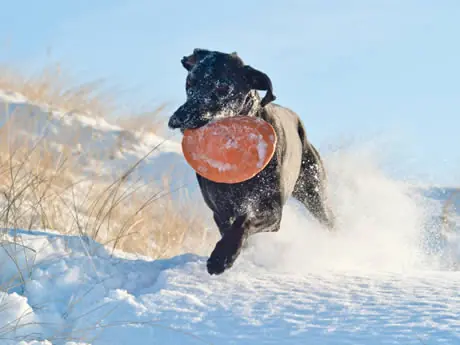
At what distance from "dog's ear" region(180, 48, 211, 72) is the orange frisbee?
22.4 inches

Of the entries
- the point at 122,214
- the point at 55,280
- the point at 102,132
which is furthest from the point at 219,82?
the point at 102,132

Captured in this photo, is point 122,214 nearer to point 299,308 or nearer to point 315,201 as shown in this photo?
point 315,201

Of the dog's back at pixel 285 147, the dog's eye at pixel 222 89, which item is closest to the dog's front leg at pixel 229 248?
the dog's back at pixel 285 147

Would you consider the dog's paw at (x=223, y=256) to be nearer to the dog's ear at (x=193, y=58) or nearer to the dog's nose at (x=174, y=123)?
the dog's nose at (x=174, y=123)

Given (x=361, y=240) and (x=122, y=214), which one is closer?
(x=361, y=240)

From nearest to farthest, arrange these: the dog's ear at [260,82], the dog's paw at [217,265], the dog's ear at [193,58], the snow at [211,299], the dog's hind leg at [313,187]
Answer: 1. the snow at [211,299]
2. the dog's paw at [217,265]
3. the dog's ear at [260,82]
4. the dog's ear at [193,58]
5. the dog's hind leg at [313,187]

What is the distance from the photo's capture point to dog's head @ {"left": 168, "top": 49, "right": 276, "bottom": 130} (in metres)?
3.30

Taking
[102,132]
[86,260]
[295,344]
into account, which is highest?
[102,132]

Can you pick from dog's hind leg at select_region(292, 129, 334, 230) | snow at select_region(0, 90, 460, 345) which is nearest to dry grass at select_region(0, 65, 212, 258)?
snow at select_region(0, 90, 460, 345)

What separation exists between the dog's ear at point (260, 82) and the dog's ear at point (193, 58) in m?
0.32

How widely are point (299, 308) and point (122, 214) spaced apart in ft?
12.1

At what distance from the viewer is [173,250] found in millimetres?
4762

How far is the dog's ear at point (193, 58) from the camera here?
3691mm

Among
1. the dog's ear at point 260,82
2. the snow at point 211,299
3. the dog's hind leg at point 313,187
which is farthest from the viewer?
the dog's hind leg at point 313,187
